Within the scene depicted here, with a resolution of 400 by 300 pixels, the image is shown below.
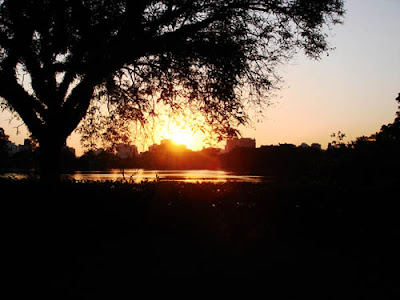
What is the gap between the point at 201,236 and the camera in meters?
8.28

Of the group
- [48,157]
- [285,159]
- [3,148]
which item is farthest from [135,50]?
[3,148]

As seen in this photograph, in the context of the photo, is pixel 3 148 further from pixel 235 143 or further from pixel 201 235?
pixel 201 235

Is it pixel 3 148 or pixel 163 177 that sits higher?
pixel 3 148

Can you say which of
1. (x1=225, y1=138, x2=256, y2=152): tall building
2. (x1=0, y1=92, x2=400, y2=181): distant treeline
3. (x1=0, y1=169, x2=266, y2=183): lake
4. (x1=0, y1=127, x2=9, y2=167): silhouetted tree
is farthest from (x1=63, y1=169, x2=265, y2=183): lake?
(x1=0, y1=127, x2=9, y2=167): silhouetted tree

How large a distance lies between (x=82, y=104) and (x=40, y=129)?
1660mm

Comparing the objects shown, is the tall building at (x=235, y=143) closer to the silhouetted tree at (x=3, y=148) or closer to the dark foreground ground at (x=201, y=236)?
the dark foreground ground at (x=201, y=236)

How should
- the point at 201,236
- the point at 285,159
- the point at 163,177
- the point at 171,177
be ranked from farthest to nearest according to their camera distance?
A: the point at 285,159, the point at 171,177, the point at 163,177, the point at 201,236

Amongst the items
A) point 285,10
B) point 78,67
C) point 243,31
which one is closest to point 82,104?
point 78,67

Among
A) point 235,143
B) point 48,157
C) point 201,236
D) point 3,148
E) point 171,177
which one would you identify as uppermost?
point 3,148

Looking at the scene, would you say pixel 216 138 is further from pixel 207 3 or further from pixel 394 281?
pixel 394 281

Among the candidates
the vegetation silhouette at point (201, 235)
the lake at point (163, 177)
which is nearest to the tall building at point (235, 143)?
the lake at point (163, 177)

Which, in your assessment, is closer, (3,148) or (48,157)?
(48,157)

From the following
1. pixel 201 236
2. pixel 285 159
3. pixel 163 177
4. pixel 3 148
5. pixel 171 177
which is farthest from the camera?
pixel 3 148

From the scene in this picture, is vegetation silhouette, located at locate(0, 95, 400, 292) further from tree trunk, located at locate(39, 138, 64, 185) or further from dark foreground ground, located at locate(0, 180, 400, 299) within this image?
tree trunk, located at locate(39, 138, 64, 185)
